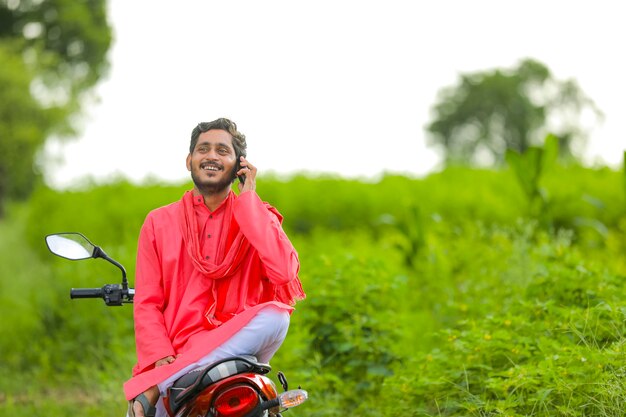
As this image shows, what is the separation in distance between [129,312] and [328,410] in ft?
15.5

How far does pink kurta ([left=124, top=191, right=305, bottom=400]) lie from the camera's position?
3348 millimetres

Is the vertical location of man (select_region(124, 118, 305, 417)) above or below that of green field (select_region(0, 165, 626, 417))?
above

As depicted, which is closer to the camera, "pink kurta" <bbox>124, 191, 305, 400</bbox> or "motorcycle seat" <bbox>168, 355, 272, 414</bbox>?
"motorcycle seat" <bbox>168, 355, 272, 414</bbox>

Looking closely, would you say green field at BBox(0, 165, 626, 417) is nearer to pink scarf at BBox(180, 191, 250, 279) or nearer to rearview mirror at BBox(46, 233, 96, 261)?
pink scarf at BBox(180, 191, 250, 279)

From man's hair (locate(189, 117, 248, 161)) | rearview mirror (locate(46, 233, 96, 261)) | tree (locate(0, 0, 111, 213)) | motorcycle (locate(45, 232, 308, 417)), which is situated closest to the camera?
motorcycle (locate(45, 232, 308, 417))

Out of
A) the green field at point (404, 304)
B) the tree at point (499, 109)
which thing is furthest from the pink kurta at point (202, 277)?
the tree at point (499, 109)

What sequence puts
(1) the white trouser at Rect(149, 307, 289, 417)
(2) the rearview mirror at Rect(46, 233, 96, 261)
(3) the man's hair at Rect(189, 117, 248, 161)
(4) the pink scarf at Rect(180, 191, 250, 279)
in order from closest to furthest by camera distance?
1. (1) the white trouser at Rect(149, 307, 289, 417)
2. (4) the pink scarf at Rect(180, 191, 250, 279)
3. (3) the man's hair at Rect(189, 117, 248, 161)
4. (2) the rearview mirror at Rect(46, 233, 96, 261)

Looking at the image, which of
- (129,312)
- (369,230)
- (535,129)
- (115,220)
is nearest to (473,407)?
(129,312)

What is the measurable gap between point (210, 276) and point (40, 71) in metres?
29.9

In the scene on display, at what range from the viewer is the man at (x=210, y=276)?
3295 mm

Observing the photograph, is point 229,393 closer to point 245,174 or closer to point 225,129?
Answer: point 245,174

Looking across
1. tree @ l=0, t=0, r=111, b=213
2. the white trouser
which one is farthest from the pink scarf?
tree @ l=0, t=0, r=111, b=213

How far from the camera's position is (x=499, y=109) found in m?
53.9

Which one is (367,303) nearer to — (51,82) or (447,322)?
(447,322)
